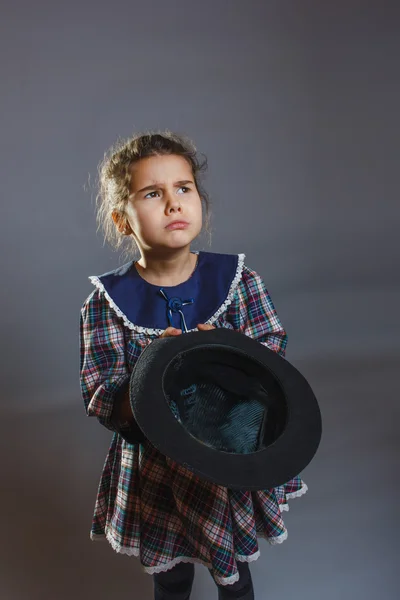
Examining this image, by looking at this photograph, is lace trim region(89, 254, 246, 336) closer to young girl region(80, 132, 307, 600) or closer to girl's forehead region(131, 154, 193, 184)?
young girl region(80, 132, 307, 600)

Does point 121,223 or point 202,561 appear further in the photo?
point 121,223

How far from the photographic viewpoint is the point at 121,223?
137cm

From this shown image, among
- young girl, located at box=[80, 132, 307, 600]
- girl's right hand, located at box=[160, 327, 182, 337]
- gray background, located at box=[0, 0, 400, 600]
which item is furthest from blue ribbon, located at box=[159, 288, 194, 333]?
gray background, located at box=[0, 0, 400, 600]

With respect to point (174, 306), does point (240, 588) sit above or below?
below

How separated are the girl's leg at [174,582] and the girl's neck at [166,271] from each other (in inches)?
20.2

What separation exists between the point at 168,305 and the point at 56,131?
0.94 meters

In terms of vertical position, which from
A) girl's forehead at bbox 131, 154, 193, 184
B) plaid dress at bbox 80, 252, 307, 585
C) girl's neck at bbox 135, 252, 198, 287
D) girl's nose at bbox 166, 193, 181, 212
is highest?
girl's forehead at bbox 131, 154, 193, 184

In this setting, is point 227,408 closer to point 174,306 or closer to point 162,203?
point 174,306

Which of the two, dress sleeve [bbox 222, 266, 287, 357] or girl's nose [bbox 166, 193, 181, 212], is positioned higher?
girl's nose [bbox 166, 193, 181, 212]

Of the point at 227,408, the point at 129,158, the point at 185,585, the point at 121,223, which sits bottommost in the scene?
the point at 185,585

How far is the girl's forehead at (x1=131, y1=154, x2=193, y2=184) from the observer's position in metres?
1.28

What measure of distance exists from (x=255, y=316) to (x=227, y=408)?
0.82ft

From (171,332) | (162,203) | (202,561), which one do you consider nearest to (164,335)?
(171,332)

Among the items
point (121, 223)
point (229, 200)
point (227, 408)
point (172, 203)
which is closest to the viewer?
point (227, 408)
